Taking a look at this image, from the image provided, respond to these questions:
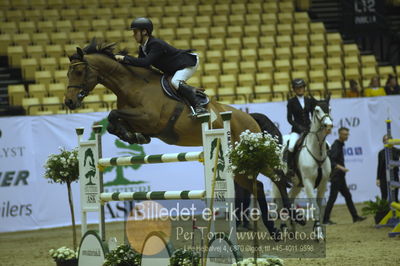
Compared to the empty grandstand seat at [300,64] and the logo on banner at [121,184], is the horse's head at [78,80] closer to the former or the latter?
the logo on banner at [121,184]

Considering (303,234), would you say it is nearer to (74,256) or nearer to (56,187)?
(74,256)

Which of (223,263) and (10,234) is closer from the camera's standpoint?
(223,263)

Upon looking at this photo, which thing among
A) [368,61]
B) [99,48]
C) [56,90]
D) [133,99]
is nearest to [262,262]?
[133,99]

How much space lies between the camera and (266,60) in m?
16.5

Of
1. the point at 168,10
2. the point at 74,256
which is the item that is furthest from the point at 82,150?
the point at 168,10

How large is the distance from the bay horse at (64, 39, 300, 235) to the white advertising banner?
491 centimetres

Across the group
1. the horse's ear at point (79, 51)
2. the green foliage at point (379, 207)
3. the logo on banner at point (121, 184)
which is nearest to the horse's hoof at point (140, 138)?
the horse's ear at point (79, 51)

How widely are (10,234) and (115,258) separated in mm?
6296

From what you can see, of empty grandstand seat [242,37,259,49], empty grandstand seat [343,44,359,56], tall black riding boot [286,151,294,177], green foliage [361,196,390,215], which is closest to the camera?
tall black riding boot [286,151,294,177]

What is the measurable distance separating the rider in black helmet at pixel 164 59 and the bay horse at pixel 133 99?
0.13 m

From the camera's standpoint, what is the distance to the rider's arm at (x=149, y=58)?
7.18 meters

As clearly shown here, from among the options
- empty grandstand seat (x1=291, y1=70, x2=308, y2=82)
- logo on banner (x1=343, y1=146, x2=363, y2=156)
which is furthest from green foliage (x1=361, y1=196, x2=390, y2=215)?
empty grandstand seat (x1=291, y1=70, x2=308, y2=82)

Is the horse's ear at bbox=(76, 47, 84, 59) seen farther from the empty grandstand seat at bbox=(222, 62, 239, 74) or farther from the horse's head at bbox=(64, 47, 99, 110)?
the empty grandstand seat at bbox=(222, 62, 239, 74)

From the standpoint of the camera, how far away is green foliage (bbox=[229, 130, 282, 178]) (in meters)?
5.52
